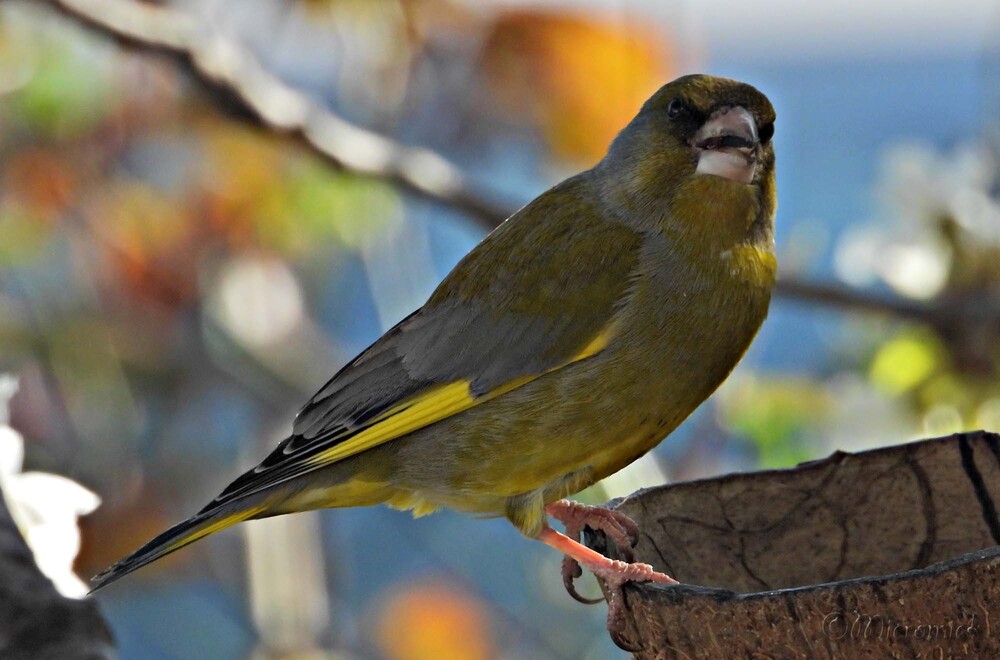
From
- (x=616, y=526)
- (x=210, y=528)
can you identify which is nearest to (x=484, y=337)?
(x=616, y=526)

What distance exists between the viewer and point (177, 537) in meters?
2.36

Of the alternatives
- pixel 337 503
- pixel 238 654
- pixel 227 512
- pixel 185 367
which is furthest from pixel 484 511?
pixel 238 654

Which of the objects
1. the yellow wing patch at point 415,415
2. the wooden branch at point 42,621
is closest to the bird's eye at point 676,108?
the yellow wing patch at point 415,415

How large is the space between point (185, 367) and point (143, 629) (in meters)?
1.24

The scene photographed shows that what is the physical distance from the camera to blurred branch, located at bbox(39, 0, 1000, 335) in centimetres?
317

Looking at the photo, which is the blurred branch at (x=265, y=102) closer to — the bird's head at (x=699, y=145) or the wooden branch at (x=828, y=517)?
the bird's head at (x=699, y=145)

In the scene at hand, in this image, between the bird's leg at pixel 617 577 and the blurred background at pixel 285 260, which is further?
the blurred background at pixel 285 260

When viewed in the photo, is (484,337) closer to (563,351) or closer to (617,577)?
(563,351)

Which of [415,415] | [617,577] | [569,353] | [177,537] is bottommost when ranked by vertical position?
[177,537]

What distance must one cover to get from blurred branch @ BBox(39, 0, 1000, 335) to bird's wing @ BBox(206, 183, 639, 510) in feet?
2.67

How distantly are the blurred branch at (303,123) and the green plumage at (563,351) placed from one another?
853 mm

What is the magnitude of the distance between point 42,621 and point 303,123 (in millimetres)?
1982

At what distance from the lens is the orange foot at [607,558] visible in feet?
6.42

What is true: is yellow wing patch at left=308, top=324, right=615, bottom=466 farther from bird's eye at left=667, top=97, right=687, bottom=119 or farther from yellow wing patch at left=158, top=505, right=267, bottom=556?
bird's eye at left=667, top=97, right=687, bottom=119
